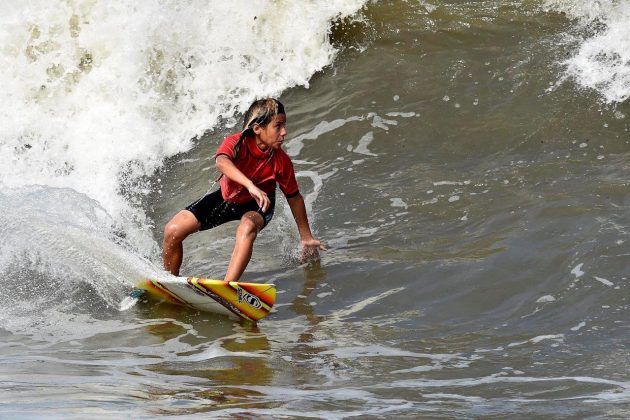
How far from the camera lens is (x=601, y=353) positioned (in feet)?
15.8

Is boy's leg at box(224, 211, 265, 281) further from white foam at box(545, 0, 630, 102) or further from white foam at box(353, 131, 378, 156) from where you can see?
white foam at box(545, 0, 630, 102)

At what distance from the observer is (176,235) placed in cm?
644

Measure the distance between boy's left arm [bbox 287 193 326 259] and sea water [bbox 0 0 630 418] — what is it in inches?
7.7

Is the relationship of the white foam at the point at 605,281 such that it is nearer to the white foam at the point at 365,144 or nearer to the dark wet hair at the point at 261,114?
the dark wet hair at the point at 261,114

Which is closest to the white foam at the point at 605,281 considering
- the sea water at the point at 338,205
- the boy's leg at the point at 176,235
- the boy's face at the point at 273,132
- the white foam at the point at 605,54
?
the sea water at the point at 338,205

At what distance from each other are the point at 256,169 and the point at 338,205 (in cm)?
168

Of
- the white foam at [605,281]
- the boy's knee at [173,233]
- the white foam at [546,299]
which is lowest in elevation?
the white foam at [546,299]

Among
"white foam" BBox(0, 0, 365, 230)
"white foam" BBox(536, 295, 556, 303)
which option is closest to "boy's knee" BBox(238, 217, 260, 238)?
"white foam" BBox(536, 295, 556, 303)

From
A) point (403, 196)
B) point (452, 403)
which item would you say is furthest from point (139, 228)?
point (452, 403)

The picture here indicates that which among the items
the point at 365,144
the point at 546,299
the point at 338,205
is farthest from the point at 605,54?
the point at 546,299

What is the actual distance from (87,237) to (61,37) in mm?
5949

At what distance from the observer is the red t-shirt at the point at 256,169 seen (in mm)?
6430

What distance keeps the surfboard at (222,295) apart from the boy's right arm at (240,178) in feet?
1.64

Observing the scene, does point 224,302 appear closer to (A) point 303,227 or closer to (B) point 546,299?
(A) point 303,227
